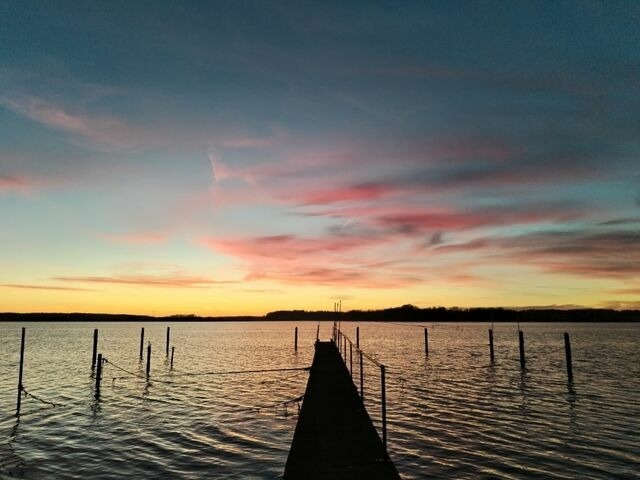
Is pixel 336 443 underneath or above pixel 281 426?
above

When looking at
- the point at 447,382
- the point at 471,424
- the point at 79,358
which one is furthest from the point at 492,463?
the point at 79,358

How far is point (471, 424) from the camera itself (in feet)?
61.4

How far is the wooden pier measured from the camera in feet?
31.0

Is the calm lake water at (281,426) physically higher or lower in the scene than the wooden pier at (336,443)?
lower

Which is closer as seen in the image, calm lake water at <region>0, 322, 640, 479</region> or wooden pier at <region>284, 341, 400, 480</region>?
wooden pier at <region>284, 341, 400, 480</region>

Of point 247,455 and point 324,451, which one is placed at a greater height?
point 324,451

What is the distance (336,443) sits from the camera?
11523 mm

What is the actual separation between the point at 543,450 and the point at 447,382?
16.2m

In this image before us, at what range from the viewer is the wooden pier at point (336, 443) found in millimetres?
9438

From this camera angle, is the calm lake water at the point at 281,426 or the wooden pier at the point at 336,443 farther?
the calm lake water at the point at 281,426

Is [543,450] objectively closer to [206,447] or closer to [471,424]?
[471,424]

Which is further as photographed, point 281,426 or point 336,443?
point 281,426

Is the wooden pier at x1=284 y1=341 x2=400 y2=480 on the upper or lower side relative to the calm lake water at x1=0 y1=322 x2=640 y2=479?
upper

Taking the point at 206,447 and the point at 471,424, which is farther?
the point at 471,424
